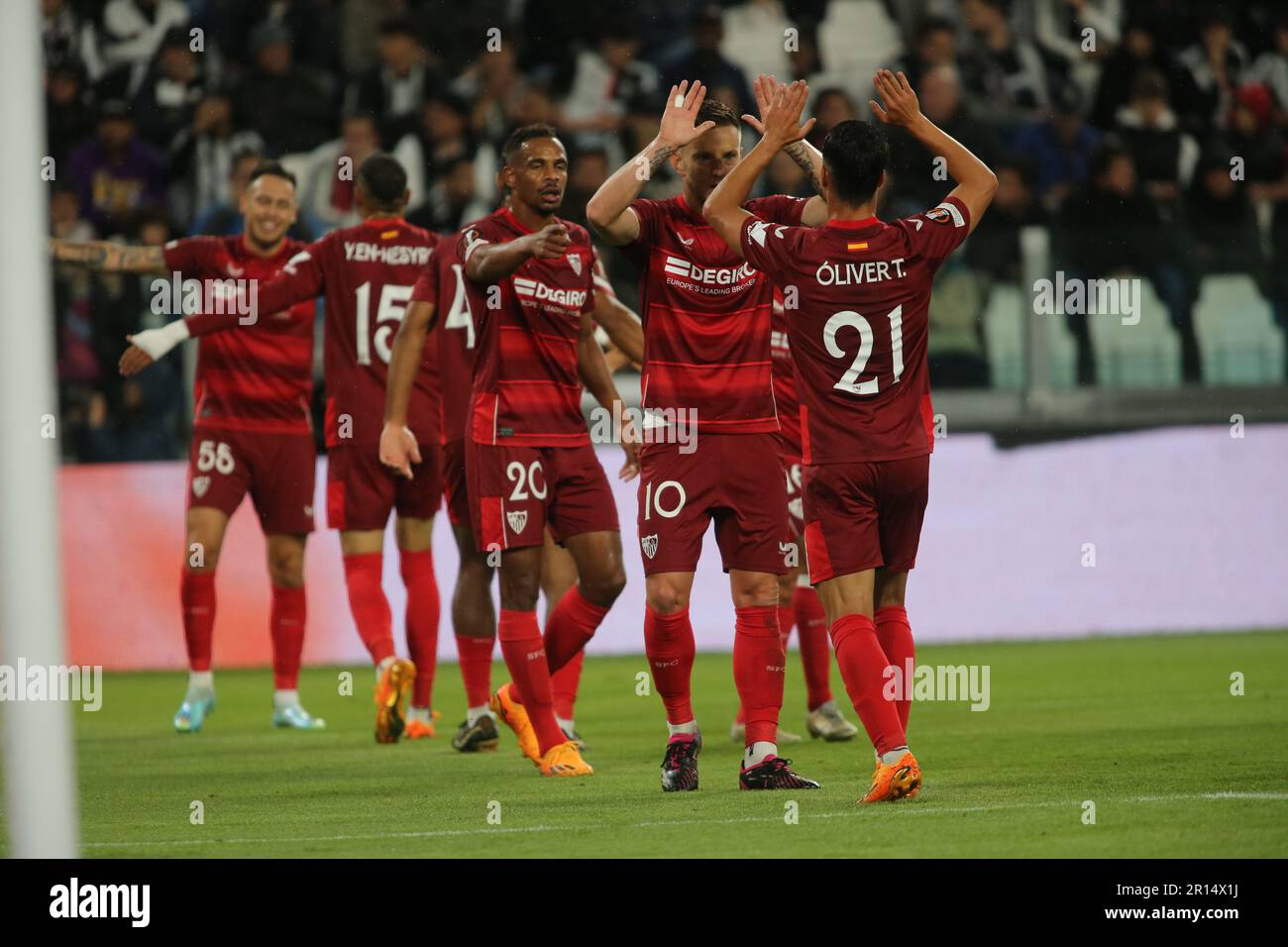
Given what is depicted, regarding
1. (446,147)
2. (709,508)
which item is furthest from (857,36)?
(709,508)

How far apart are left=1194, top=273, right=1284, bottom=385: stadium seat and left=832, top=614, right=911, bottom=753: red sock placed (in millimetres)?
8030

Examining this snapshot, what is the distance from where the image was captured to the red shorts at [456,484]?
8.26 metres

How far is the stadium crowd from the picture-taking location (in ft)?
43.5

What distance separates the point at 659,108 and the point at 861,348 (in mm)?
9916

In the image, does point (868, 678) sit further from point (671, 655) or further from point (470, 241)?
point (470, 241)

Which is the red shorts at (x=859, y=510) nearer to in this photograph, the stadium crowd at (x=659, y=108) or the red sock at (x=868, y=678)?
the red sock at (x=868, y=678)

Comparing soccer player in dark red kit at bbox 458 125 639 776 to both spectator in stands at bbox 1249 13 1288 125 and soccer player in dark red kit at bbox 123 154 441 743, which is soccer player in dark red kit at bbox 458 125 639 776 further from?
spectator in stands at bbox 1249 13 1288 125

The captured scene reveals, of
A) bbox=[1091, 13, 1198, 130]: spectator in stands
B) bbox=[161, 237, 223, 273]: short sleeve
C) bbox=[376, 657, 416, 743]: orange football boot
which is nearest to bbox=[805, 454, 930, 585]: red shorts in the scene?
bbox=[376, 657, 416, 743]: orange football boot

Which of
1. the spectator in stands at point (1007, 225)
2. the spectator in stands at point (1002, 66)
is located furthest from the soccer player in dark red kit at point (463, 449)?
the spectator in stands at point (1002, 66)

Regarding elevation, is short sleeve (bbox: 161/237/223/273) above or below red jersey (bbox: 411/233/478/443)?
above

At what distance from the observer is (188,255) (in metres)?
9.68

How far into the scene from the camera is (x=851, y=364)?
6.02 m

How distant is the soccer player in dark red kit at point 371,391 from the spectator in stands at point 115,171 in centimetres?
653

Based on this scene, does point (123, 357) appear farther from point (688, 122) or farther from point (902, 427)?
point (902, 427)
